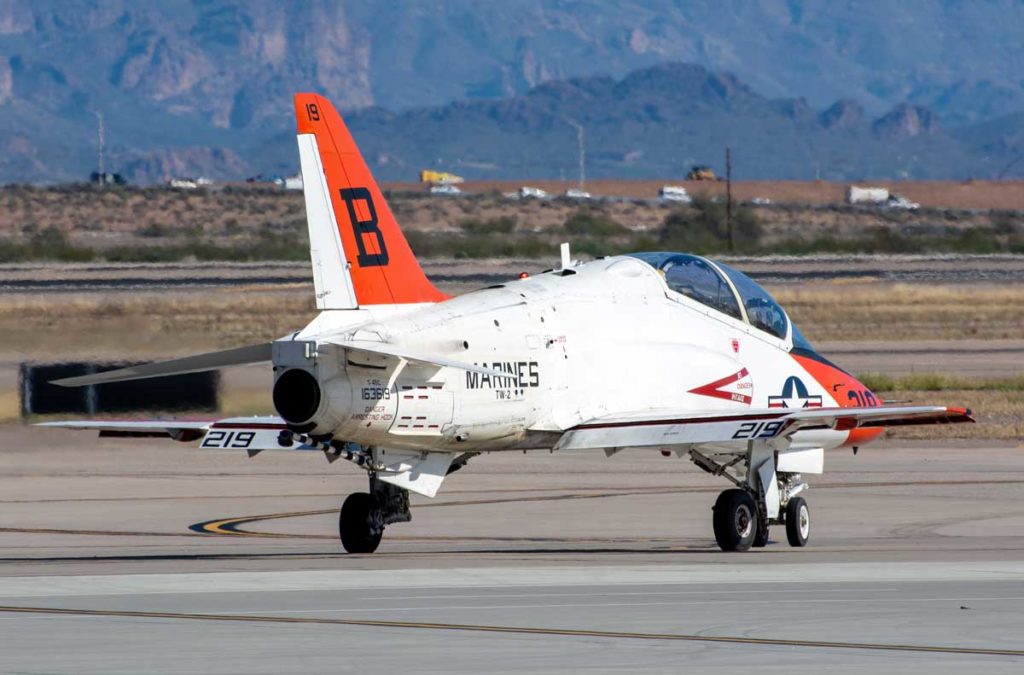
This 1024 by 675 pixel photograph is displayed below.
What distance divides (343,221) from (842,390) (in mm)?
6724

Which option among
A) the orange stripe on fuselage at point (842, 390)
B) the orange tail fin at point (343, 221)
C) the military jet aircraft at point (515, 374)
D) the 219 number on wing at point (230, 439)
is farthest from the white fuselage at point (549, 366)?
the 219 number on wing at point (230, 439)

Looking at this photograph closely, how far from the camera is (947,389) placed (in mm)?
42562

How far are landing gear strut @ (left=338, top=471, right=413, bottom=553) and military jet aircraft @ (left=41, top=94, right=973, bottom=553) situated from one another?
0.07ft

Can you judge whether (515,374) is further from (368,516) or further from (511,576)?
(511,576)

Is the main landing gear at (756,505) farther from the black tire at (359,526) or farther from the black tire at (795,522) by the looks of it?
the black tire at (359,526)

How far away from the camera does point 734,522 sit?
20.4 m

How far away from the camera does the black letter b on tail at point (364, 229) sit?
63.9 feet

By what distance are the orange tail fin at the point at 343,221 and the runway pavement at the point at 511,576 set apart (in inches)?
105

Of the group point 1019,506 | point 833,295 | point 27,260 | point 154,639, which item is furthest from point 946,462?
point 27,260

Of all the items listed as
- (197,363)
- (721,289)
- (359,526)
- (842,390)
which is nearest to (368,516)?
(359,526)

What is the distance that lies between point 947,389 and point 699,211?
92640mm

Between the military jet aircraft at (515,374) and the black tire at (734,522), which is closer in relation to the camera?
the military jet aircraft at (515,374)

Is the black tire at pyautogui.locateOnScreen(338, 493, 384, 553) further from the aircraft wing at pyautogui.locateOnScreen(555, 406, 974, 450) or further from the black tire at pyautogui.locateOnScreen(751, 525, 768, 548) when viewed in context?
the black tire at pyautogui.locateOnScreen(751, 525, 768, 548)

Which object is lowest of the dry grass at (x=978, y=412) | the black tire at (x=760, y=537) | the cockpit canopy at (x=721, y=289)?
the black tire at (x=760, y=537)
